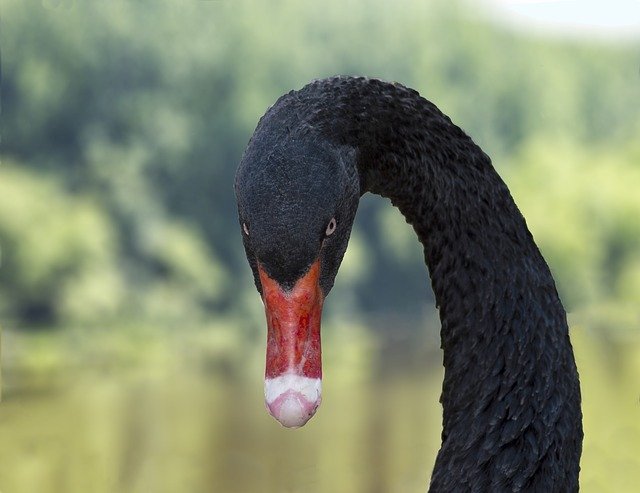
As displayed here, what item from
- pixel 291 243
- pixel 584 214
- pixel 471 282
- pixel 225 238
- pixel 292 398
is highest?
pixel 584 214

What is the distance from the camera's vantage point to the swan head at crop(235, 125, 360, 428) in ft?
4.06

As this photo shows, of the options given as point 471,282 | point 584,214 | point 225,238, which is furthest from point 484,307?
point 584,214

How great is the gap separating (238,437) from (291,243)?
8.03 meters

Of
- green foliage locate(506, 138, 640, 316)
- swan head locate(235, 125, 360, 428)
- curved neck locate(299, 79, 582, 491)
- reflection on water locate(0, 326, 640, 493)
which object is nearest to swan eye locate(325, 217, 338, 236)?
swan head locate(235, 125, 360, 428)

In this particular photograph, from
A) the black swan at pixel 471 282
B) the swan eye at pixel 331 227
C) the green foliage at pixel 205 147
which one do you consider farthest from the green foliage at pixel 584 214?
the swan eye at pixel 331 227

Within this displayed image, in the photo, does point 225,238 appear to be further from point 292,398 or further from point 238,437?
point 292,398

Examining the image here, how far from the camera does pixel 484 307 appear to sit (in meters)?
1.51

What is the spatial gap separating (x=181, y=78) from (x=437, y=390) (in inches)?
381

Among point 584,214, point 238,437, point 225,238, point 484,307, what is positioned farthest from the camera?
point 584,214

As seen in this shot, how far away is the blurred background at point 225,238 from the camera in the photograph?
892cm

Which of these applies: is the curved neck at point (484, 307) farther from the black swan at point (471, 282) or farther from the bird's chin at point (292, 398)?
the bird's chin at point (292, 398)

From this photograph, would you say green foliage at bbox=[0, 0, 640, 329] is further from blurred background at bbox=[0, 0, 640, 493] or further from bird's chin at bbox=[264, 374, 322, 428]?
bird's chin at bbox=[264, 374, 322, 428]

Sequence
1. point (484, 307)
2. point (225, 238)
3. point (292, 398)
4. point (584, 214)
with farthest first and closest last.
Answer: point (584, 214) → point (225, 238) → point (484, 307) → point (292, 398)

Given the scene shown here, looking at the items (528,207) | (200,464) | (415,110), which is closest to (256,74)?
(528,207)
